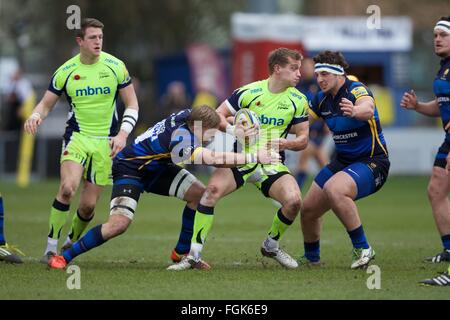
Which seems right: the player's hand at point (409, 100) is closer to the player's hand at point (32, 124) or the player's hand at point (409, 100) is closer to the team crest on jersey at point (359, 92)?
the team crest on jersey at point (359, 92)

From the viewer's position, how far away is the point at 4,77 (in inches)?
1412

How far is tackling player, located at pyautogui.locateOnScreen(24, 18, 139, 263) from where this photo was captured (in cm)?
1120

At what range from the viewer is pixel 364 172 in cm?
1051

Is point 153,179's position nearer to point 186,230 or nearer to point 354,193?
point 186,230

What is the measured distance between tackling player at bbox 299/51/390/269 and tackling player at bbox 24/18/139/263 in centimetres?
212

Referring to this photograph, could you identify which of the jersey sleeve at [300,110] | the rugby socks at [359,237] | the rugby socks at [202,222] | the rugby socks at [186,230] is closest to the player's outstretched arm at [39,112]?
the rugby socks at [186,230]

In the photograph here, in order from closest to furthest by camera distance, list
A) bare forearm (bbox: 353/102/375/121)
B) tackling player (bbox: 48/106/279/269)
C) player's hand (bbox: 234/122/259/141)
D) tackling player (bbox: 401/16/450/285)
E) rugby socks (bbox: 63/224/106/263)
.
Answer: tackling player (bbox: 48/106/279/269) → rugby socks (bbox: 63/224/106/263) → bare forearm (bbox: 353/102/375/121) → player's hand (bbox: 234/122/259/141) → tackling player (bbox: 401/16/450/285)

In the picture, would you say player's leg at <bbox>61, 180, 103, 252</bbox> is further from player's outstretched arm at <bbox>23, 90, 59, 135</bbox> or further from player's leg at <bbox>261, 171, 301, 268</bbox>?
player's leg at <bbox>261, 171, 301, 268</bbox>

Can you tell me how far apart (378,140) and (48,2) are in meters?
24.2

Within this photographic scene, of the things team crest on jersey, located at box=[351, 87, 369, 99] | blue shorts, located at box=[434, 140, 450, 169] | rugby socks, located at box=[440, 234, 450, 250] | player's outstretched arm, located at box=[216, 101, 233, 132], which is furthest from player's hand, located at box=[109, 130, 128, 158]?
rugby socks, located at box=[440, 234, 450, 250]

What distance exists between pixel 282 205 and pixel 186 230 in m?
1.03

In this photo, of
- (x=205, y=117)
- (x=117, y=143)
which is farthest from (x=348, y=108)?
(x=117, y=143)

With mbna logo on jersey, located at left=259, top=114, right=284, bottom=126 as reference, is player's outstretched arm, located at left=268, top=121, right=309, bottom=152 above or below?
below
